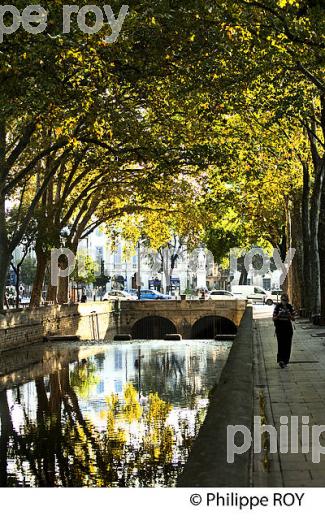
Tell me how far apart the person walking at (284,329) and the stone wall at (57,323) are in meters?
15.1

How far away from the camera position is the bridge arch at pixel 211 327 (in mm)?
65375

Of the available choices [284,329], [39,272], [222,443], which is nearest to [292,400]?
[222,443]

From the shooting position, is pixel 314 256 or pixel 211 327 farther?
pixel 211 327

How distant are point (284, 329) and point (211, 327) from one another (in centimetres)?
4998

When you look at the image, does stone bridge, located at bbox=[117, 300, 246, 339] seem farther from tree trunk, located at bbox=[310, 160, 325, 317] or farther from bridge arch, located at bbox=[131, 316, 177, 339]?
tree trunk, located at bbox=[310, 160, 325, 317]

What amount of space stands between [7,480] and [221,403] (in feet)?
10.1

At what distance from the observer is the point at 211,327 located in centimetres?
6731

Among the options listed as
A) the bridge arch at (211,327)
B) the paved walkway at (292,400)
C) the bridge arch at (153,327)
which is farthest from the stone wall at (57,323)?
the paved walkway at (292,400)

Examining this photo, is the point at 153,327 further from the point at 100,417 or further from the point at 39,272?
the point at 100,417

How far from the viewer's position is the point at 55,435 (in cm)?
1520

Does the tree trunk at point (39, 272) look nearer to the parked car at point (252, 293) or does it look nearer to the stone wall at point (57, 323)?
the stone wall at point (57, 323)

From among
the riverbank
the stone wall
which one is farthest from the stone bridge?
the riverbank

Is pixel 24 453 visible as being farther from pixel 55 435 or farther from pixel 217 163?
pixel 217 163

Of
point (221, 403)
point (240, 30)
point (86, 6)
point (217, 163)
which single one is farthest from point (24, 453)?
point (217, 163)
